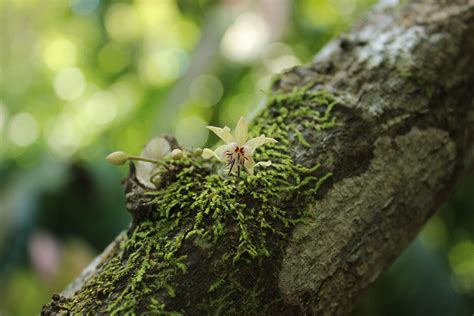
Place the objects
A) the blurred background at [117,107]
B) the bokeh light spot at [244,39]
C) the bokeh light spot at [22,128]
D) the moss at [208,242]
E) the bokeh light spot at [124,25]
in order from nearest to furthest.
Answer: the moss at [208,242], the blurred background at [117,107], the bokeh light spot at [244,39], the bokeh light spot at [124,25], the bokeh light spot at [22,128]

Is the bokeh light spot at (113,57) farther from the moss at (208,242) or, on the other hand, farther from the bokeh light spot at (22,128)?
the moss at (208,242)

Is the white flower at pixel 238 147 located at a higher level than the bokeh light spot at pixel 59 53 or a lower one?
lower

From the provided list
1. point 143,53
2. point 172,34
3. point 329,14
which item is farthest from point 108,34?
point 329,14

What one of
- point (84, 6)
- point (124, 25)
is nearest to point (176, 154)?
point (84, 6)

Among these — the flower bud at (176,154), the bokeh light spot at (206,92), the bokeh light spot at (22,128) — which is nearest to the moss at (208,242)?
the flower bud at (176,154)

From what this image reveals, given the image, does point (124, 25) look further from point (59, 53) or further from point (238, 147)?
point (238, 147)

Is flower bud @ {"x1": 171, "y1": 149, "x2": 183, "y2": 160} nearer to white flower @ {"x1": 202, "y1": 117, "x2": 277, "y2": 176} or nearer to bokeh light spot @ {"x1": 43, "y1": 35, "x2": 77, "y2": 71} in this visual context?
white flower @ {"x1": 202, "y1": 117, "x2": 277, "y2": 176}

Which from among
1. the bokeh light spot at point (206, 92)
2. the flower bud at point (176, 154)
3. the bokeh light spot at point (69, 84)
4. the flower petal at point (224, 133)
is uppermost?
the bokeh light spot at point (69, 84)
